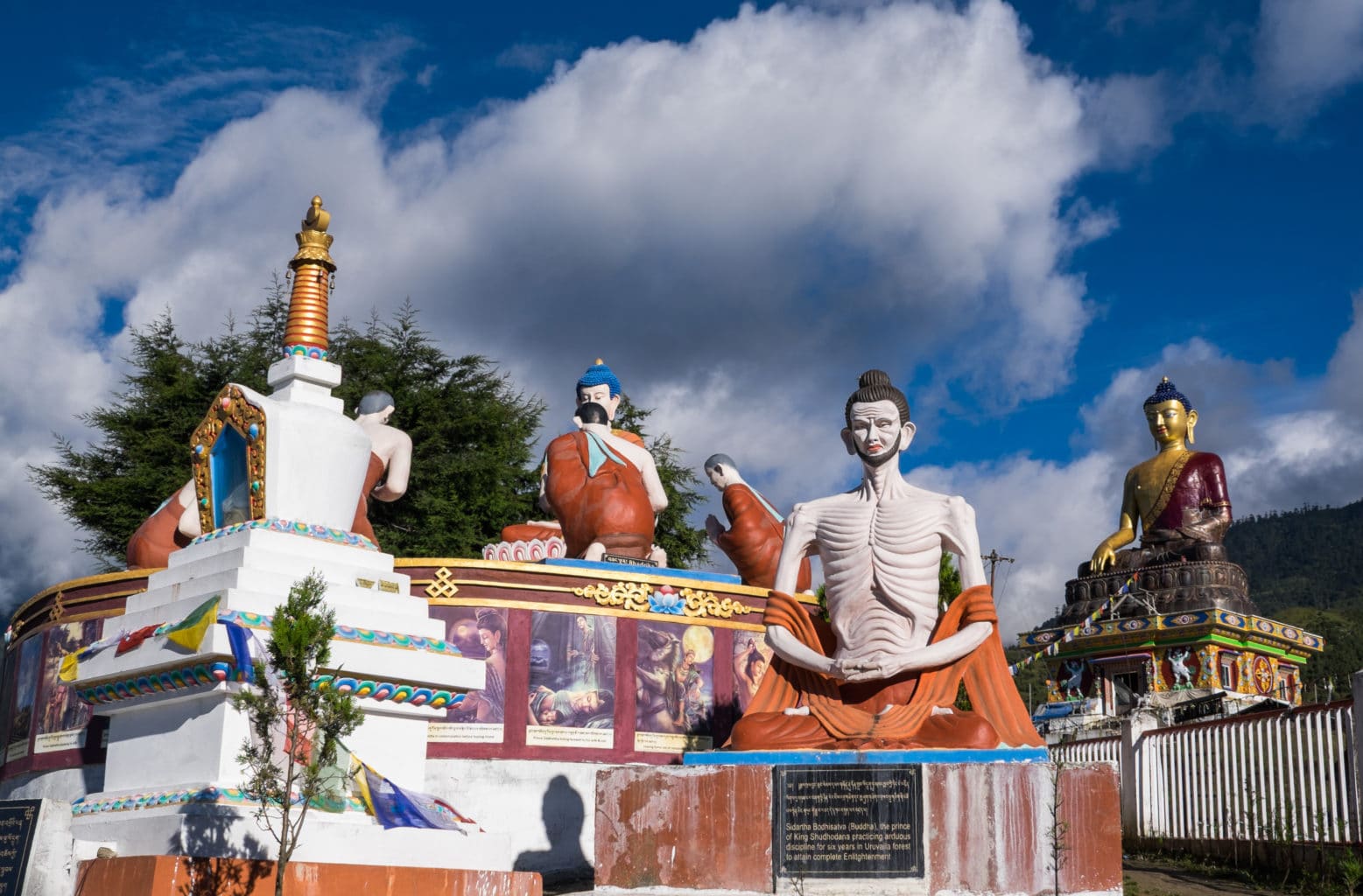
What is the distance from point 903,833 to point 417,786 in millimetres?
3487

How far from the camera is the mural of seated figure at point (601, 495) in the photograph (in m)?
17.0

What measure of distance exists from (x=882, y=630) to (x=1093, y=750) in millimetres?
6874

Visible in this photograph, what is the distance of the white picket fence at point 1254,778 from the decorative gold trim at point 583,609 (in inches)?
172

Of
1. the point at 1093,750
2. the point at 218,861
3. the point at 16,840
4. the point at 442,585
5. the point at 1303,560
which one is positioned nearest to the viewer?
the point at 218,861

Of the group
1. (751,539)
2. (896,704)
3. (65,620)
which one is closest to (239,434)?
(896,704)

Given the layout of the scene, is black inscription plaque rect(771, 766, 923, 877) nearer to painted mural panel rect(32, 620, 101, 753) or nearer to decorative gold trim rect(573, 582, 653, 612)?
decorative gold trim rect(573, 582, 653, 612)

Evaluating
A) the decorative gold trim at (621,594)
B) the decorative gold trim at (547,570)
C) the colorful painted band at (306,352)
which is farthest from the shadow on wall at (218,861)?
the decorative gold trim at (621,594)

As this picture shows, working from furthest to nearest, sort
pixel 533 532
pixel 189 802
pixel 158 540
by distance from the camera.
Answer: pixel 533 532
pixel 158 540
pixel 189 802

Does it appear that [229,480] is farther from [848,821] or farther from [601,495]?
[601,495]

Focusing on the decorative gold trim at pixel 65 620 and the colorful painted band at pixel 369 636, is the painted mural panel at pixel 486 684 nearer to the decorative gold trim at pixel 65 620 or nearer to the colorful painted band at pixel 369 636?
the decorative gold trim at pixel 65 620

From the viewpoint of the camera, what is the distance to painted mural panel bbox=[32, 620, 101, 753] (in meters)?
15.4

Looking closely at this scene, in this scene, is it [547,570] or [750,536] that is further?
[750,536]

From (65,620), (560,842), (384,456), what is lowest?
(560,842)

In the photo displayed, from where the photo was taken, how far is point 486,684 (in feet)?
49.8
